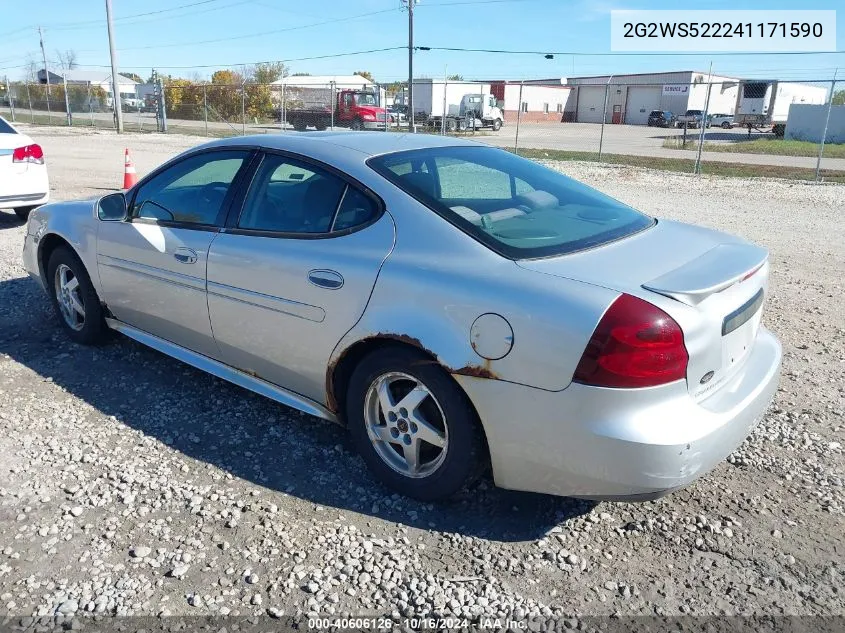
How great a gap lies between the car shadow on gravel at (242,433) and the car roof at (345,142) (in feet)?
4.79

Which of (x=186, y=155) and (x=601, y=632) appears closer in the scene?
(x=601, y=632)

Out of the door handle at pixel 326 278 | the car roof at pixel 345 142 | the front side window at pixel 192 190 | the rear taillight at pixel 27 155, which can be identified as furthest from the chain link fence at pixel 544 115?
the door handle at pixel 326 278

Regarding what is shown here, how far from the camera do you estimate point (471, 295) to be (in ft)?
8.39

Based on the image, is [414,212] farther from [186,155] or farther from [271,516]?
[186,155]

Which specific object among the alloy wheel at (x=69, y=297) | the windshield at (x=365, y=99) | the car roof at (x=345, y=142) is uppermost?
the windshield at (x=365, y=99)

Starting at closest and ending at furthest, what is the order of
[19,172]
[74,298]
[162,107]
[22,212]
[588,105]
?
[74,298] < [19,172] < [22,212] < [162,107] < [588,105]

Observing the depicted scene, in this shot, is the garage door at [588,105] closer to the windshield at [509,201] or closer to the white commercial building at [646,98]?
the white commercial building at [646,98]

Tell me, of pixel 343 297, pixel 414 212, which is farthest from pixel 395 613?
pixel 414 212

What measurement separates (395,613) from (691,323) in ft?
4.78

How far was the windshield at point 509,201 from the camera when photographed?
9.26ft

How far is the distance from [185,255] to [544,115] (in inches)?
2559

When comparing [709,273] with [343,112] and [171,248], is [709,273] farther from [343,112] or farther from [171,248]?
[343,112]

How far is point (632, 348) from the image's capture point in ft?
7.52

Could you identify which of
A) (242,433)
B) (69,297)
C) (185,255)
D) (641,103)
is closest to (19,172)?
(69,297)
